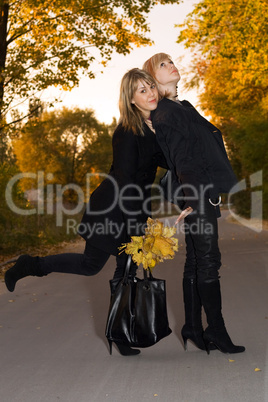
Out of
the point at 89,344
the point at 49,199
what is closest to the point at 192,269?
the point at 89,344

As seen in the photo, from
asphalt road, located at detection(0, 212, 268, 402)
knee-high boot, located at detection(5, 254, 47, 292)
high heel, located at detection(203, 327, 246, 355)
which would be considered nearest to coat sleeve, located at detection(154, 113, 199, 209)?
high heel, located at detection(203, 327, 246, 355)

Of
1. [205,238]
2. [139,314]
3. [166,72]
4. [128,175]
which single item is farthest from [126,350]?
[166,72]

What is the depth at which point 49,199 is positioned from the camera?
91.5ft

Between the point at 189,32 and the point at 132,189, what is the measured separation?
13.5 metres

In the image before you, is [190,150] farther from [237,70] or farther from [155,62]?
[237,70]

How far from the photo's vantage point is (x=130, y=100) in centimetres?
503

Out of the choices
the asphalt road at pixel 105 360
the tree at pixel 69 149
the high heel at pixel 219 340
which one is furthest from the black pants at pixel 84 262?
the tree at pixel 69 149

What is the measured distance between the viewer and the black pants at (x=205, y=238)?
4875 mm

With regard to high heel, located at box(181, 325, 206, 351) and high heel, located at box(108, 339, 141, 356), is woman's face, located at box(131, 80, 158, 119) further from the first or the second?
high heel, located at box(108, 339, 141, 356)

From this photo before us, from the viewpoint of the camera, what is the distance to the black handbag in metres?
4.77

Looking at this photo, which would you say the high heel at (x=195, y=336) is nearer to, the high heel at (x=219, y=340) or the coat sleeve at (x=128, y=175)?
the high heel at (x=219, y=340)

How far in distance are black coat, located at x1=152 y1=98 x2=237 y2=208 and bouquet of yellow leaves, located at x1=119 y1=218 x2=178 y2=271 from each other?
0.27 m

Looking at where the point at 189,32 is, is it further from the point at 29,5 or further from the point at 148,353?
the point at 148,353

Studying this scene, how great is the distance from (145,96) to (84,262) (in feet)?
4.47
